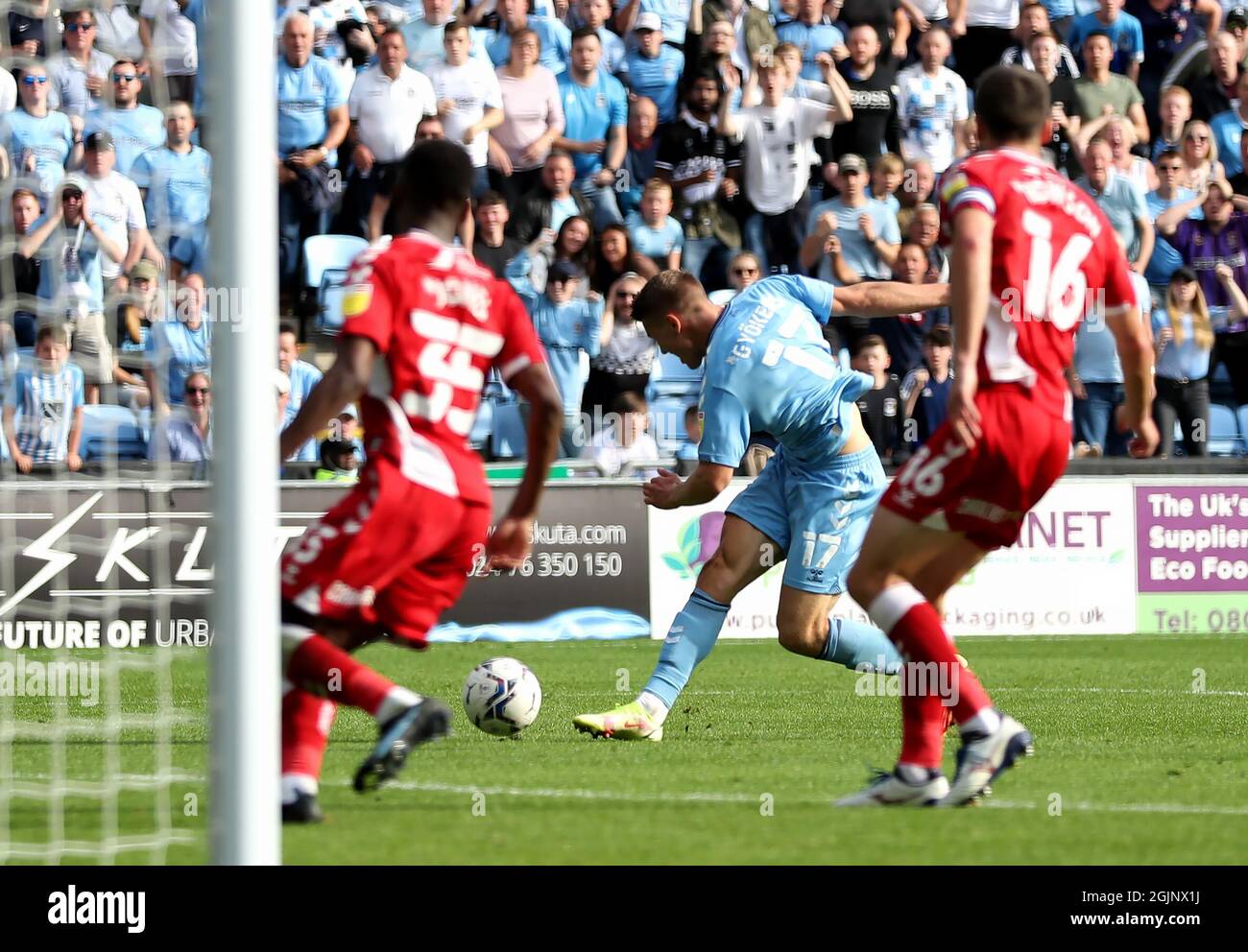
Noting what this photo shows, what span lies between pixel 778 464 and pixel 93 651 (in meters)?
5.97

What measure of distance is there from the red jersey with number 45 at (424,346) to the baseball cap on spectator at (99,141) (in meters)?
4.58

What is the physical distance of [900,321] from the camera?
1563 cm

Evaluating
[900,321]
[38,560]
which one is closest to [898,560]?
[38,560]

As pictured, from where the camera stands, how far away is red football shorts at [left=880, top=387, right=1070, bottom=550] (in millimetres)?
5852

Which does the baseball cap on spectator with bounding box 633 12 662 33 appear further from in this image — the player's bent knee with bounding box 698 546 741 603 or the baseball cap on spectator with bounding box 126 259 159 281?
the player's bent knee with bounding box 698 546 741 603

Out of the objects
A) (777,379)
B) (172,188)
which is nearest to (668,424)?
(777,379)

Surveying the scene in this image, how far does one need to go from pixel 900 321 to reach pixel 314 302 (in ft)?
16.2

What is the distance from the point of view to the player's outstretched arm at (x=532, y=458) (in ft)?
19.5

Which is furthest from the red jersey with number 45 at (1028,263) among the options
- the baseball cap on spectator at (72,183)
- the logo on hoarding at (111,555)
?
the logo on hoarding at (111,555)

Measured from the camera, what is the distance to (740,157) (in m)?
16.4

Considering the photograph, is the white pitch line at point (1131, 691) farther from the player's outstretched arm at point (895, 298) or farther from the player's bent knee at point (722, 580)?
the player's outstretched arm at point (895, 298)

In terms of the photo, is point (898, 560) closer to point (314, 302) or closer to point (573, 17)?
point (314, 302)

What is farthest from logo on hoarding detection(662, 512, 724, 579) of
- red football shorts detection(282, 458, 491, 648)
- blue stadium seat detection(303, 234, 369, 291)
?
red football shorts detection(282, 458, 491, 648)
